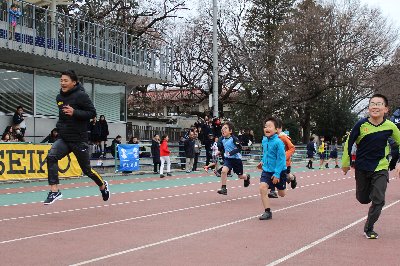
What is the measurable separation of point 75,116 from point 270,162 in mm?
3261

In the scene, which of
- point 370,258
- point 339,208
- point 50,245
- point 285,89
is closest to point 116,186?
point 339,208

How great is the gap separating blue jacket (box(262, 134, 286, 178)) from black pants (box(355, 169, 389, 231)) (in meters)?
2.04

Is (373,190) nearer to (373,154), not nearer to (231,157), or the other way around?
(373,154)

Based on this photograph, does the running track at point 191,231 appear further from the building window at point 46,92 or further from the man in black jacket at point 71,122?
the building window at point 46,92

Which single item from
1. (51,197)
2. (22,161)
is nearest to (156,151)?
(22,161)

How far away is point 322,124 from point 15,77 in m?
37.3

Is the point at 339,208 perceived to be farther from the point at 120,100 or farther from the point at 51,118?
the point at 120,100

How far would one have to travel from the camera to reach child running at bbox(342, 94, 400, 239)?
27.0ft

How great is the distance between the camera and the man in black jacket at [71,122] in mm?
10180

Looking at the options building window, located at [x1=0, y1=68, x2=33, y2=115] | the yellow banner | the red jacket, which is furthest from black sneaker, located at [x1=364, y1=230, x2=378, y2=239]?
building window, located at [x1=0, y1=68, x2=33, y2=115]

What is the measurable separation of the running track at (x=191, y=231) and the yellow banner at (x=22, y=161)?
3.95 m

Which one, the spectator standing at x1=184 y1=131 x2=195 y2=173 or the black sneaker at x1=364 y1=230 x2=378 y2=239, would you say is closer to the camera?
the black sneaker at x1=364 y1=230 x2=378 y2=239

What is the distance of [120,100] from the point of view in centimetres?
3153

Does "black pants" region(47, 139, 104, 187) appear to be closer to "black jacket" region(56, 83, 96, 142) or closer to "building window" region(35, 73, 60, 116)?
"black jacket" region(56, 83, 96, 142)
